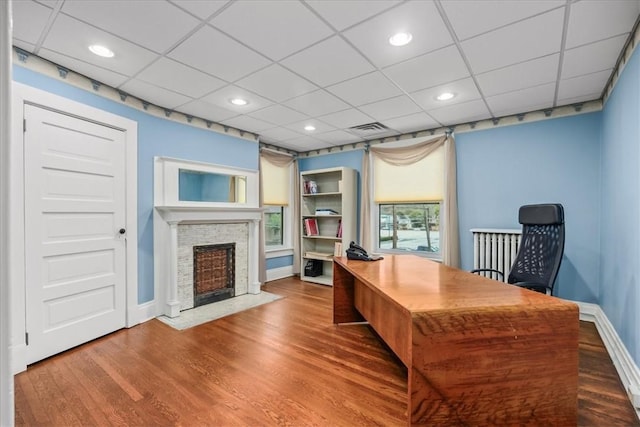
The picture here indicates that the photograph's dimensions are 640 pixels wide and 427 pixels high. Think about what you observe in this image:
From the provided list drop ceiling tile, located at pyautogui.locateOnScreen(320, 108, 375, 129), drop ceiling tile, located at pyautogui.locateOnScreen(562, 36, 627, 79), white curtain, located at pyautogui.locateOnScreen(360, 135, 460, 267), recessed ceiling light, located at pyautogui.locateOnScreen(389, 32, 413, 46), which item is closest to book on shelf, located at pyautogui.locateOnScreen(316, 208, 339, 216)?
white curtain, located at pyautogui.locateOnScreen(360, 135, 460, 267)

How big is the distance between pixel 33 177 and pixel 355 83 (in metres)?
2.83

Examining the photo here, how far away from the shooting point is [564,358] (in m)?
1.48

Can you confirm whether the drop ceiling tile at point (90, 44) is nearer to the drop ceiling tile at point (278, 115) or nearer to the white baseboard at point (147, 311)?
the drop ceiling tile at point (278, 115)

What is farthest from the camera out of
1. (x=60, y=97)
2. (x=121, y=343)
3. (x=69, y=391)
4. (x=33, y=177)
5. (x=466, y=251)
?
(x=466, y=251)

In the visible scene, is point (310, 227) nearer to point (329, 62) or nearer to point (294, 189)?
point (294, 189)

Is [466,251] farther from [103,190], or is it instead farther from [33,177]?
[33,177]

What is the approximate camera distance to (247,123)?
4.12 meters

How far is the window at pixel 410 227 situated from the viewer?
14.6 feet

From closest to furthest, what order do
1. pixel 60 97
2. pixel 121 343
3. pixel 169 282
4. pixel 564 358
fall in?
pixel 564 358 → pixel 60 97 → pixel 121 343 → pixel 169 282

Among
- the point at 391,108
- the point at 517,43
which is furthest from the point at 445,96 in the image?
the point at 517,43

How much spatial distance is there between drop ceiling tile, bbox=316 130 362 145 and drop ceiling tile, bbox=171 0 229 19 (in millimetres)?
2760

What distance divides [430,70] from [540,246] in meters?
1.83

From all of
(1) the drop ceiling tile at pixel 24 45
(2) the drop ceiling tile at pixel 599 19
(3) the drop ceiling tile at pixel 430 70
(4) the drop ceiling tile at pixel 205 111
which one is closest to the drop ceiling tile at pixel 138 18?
(1) the drop ceiling tile at pixel 24 45

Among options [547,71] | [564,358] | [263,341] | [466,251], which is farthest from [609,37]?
[263,341]
